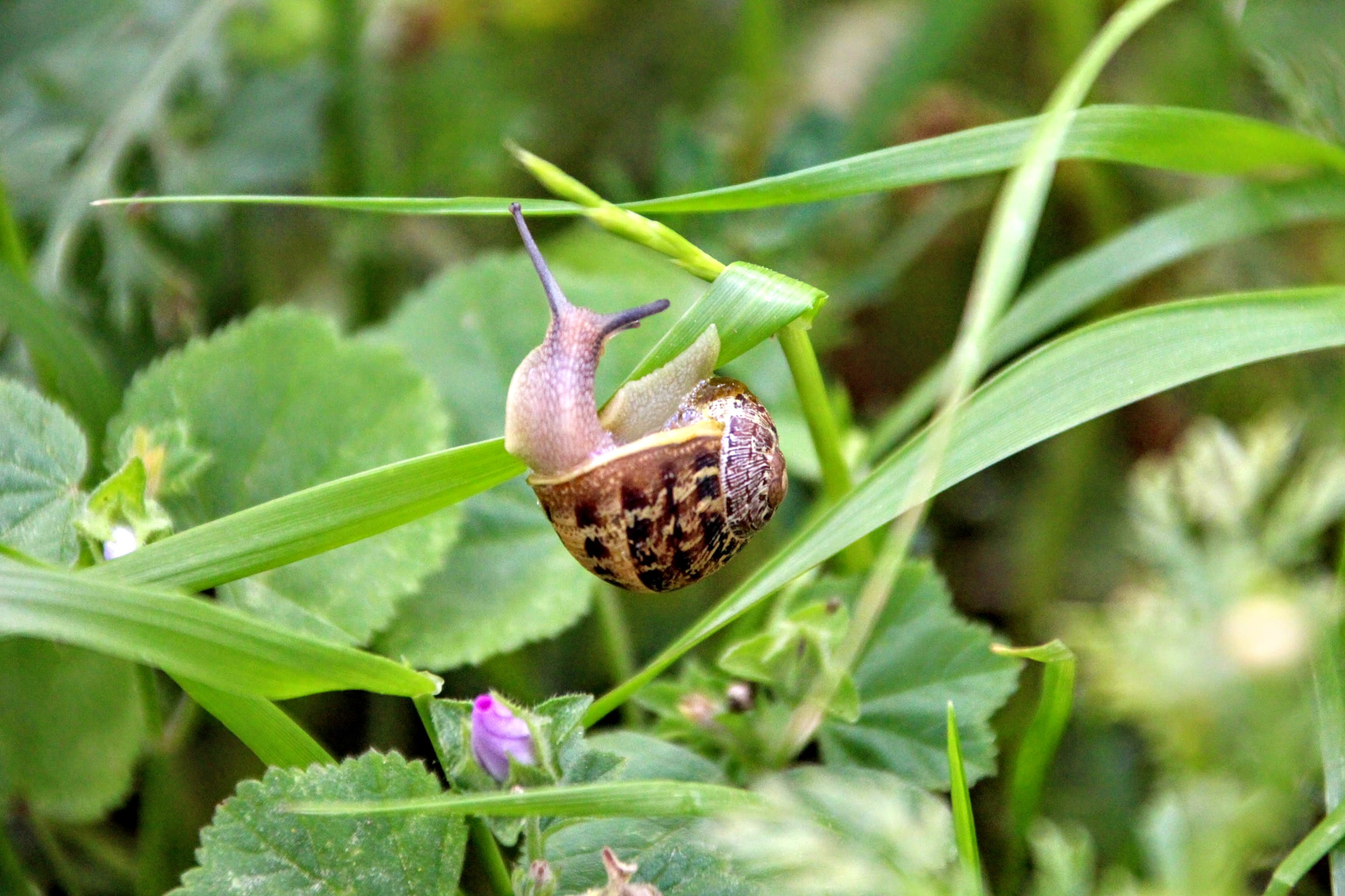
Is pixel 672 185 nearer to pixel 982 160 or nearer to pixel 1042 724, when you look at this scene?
pixel 982 160

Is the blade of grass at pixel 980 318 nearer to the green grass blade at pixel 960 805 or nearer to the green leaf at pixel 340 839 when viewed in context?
the green grass blade at pixel 960 805

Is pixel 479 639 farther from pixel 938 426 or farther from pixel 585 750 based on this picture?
pixel 938 426

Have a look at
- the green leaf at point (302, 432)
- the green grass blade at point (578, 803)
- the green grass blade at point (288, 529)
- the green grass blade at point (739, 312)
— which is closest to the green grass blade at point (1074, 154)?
the green grass blade at point (739, 312)

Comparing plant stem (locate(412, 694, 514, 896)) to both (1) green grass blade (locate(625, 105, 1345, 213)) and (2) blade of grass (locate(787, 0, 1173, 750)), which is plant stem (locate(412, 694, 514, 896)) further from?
(1) green grass blade (locate(625, 105, 1345, 213))

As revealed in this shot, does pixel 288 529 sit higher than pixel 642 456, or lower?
lower

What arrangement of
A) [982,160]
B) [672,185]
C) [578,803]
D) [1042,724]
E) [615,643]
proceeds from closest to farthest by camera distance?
[578,803], [1042,724], [982,160], [615,643], [672,185]

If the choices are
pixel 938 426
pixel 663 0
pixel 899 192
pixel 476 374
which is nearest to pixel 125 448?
pixel 476 374

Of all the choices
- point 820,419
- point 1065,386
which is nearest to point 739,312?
point 820,419
